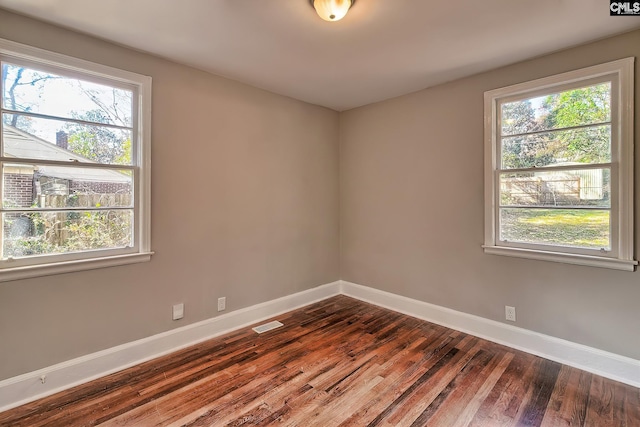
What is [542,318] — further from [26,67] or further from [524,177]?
[26,67]

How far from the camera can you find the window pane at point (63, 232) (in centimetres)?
197

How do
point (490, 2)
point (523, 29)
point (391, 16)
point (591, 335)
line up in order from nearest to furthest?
point (490, 2)
point (391, 16)
point (523, 29)
point (591, 335)

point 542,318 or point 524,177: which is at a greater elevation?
point 524,177

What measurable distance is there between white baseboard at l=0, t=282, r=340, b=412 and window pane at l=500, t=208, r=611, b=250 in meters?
2.51

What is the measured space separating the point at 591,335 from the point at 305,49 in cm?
320

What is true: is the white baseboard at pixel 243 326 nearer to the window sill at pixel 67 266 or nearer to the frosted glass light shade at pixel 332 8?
the window sill at pixel 67 266

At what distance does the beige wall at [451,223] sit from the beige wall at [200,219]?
0.50 m

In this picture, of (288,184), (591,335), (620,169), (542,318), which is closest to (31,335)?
(288,184)

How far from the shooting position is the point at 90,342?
7.25 feet

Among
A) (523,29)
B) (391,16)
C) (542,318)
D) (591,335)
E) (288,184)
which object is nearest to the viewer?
(391,16)

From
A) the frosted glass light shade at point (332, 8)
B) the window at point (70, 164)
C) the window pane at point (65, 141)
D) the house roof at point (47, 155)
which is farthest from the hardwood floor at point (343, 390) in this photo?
the frosted glass light shade at point (332, 8)

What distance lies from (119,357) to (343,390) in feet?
5.76

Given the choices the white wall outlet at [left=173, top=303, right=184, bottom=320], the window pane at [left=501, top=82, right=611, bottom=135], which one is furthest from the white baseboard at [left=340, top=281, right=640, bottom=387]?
the white wall outlet at [left=173, top=303, right=184, bottom=320]

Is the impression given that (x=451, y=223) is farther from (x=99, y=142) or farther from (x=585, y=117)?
(x=99, y=142)
